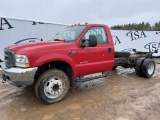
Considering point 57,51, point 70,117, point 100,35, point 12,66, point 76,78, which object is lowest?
point 70,117

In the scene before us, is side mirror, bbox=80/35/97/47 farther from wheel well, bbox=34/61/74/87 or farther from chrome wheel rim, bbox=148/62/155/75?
chrome wheel rim, bbox=148/62/155/75

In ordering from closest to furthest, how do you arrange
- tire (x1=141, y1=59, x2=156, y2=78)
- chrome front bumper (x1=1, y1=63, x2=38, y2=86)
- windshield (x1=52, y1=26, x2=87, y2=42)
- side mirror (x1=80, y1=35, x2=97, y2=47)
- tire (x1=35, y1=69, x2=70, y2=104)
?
chrome front bumper (x1=1, y1=63, x2=38, y2=86) < tire (x1=35, y1=69, x2=70, y2=104) < side mirror (x1=80, y1=35, x2=97, y2=47) < windshield (x1=52, y1=26, x2=87, y2=42) < tire (x1=141, y1=59, x2=156, y2=78)

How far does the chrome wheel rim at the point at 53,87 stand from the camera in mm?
5012

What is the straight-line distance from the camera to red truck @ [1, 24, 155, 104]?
4.74 m

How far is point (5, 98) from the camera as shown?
5652 mm

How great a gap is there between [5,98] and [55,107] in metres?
1.61

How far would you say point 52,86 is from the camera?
5.08m

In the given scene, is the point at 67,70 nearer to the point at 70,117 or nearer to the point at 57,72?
the point at 57,72

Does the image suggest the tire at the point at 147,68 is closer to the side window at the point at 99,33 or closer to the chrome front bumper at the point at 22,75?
the side window at the point at 99,33

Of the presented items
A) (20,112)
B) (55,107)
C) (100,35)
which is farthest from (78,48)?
(20,112)

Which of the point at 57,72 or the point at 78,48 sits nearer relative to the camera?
the point at 57,72

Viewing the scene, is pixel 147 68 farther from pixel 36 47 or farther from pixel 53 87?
pixel 36 47

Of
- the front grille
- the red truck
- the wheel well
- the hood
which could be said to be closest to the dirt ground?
the red truck

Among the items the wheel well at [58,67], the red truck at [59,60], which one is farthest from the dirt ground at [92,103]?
the wheel well at [58,67]
